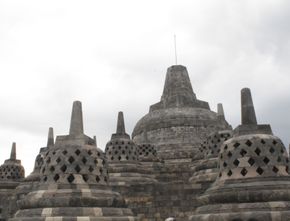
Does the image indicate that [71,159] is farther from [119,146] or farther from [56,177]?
[119,146]

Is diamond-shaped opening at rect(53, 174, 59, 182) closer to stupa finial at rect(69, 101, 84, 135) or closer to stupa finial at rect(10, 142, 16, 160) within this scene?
stupa finial at rect(69, 101, 84, 135)

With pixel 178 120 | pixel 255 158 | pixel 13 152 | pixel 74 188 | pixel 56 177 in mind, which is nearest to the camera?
pixel 255 158

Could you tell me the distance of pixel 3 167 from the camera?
23.3 metres

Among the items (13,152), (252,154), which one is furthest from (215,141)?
(13,152)

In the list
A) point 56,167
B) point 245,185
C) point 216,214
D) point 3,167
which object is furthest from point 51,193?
point 3,167

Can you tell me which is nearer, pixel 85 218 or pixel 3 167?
pixel 85 218

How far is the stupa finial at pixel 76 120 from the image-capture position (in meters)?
10.5

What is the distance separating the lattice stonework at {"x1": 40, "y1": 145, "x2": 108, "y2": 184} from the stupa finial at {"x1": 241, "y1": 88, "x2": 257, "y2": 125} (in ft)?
12.8

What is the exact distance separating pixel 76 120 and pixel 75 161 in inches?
47.6

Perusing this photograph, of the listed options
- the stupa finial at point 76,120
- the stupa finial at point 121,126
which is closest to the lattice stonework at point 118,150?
the stupa finial at point 121,126

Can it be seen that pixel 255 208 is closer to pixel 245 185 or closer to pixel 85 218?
pixel 245 185

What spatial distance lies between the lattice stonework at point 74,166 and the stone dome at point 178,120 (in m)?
16.5

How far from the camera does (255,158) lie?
9.24 meters

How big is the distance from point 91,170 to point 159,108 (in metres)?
21.9
